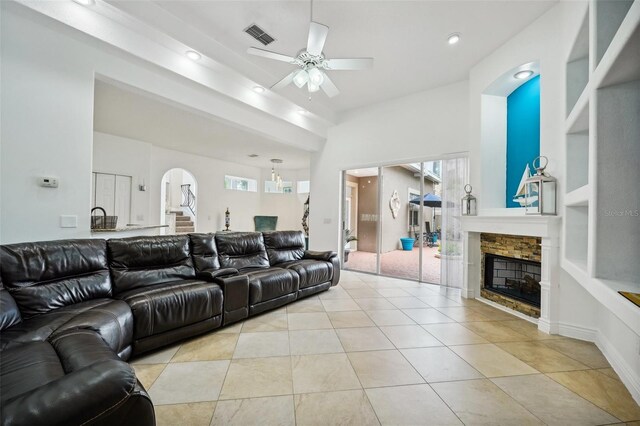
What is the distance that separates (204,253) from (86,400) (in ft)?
8.57

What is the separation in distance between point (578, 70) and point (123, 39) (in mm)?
4600

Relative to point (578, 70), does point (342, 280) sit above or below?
below

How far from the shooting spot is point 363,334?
9.00 ft

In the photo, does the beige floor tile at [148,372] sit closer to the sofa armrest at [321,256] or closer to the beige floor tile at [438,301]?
the sofa armrest at [321,256]

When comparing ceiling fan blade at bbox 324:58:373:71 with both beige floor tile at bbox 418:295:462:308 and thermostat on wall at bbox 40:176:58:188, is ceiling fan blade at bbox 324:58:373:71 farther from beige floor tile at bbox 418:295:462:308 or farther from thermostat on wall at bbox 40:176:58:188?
beige floor tile at bbox 418:295:462:308

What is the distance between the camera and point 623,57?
130 cm

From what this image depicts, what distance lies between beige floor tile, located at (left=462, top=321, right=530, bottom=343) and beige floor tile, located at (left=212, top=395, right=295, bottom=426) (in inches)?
83.9

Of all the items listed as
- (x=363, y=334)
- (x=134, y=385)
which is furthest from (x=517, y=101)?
(x=134, y=385)

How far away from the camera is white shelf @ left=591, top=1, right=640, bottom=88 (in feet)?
3.83

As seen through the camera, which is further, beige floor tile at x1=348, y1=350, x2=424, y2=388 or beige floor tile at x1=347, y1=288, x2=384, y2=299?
beige floor tile at x1=347, y1=288, x2=384, y2=299

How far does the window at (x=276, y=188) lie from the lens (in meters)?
10.3

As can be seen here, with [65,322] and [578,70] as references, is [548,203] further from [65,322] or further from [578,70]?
[65,322]

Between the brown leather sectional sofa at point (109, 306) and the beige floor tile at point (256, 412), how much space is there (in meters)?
0.65

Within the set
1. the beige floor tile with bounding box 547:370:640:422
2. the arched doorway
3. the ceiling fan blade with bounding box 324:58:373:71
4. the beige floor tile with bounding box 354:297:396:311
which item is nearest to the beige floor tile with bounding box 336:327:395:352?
the beige floor tile with bounding box 354:297:396:311
